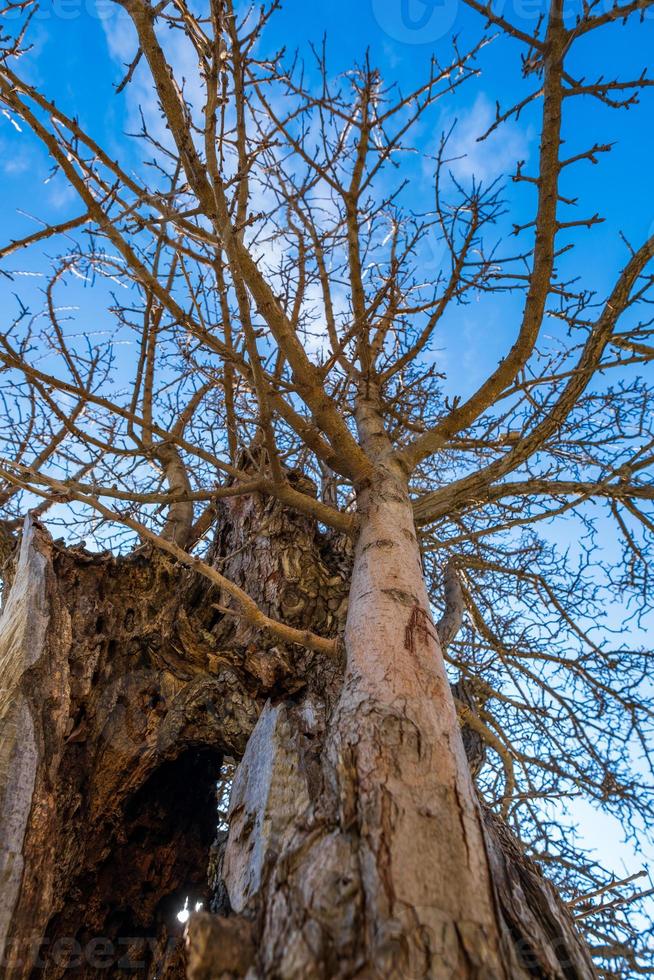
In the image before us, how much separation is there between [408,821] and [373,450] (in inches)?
86.6

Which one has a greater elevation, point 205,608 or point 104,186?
point 104,186

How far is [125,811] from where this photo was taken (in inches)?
85.0

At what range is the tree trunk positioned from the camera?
0.97 metres

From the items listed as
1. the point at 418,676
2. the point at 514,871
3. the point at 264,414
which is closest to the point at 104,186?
the point at 264,414

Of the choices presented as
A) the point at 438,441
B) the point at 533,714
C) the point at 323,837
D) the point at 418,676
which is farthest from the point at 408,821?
the point at 533,714

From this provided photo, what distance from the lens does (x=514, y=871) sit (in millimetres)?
1332

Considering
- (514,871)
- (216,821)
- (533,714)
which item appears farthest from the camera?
(533,714)

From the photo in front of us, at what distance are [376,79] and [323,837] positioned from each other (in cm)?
416

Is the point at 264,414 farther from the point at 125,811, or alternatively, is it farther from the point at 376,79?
the point at 376,79

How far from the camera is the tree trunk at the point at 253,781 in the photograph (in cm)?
97

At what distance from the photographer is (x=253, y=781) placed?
5.75 ft

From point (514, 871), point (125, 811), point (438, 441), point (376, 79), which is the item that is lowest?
point (514, 871)

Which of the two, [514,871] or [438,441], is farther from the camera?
[438,441]

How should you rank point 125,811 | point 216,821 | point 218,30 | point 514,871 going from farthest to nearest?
point 216,821
point 125,811
point 218,30
point 514,871
